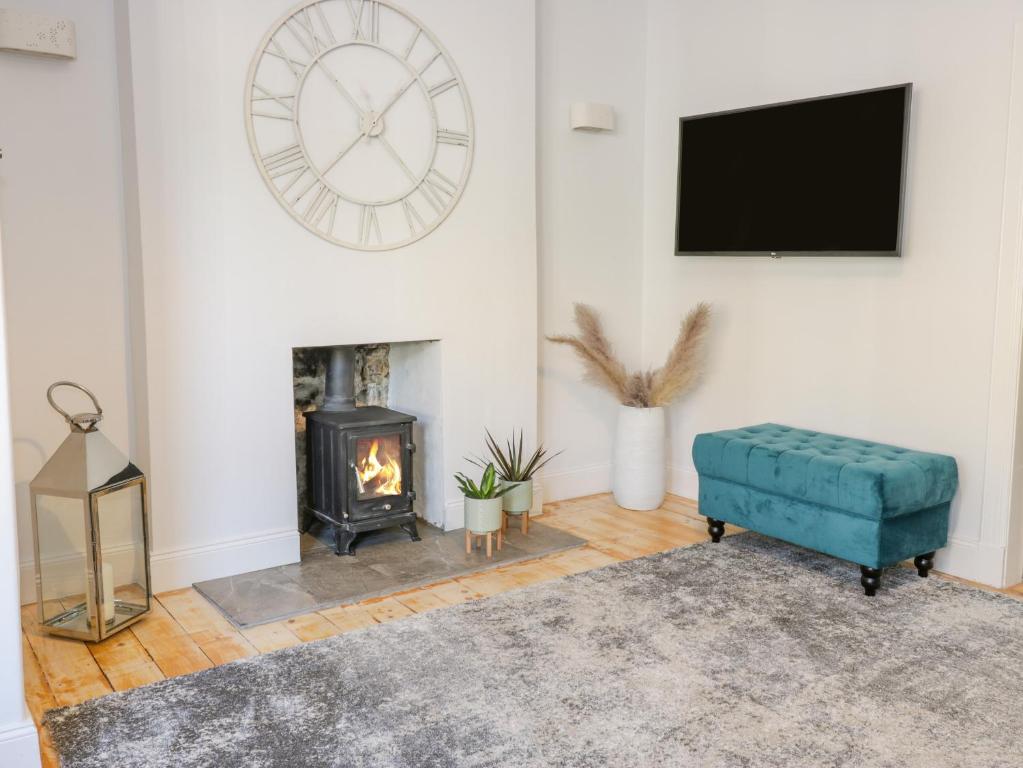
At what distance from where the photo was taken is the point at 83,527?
289 centimetres

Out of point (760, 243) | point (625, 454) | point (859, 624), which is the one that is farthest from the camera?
point (625, 454)

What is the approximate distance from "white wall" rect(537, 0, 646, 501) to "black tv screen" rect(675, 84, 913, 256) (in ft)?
1.23

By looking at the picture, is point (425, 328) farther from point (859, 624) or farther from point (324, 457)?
point (859, 624)

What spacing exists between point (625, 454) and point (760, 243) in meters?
1.18

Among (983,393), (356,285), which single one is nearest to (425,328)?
(356,285)

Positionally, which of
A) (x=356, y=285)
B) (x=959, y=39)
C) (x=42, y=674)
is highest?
(x=959, y=39)

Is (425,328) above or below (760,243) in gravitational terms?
below

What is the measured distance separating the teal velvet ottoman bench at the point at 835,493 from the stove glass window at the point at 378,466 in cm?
128

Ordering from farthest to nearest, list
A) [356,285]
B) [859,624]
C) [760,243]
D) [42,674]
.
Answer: [760,243] → [356,285] → [859,624] → [42,674]

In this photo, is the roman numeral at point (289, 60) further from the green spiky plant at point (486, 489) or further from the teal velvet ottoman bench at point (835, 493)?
the teal velvet ottoman bench at point (835, 493)

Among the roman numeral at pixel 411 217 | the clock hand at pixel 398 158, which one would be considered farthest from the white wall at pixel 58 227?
the roman numeral at pixel 411 217

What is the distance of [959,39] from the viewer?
3469 millimetres

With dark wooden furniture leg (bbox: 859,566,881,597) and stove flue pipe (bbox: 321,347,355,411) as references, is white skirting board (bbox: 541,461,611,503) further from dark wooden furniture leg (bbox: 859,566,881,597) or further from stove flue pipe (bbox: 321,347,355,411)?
dark wooden furniture leg (bbox: 859,566,881,597)

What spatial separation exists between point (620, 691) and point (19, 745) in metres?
1.54
